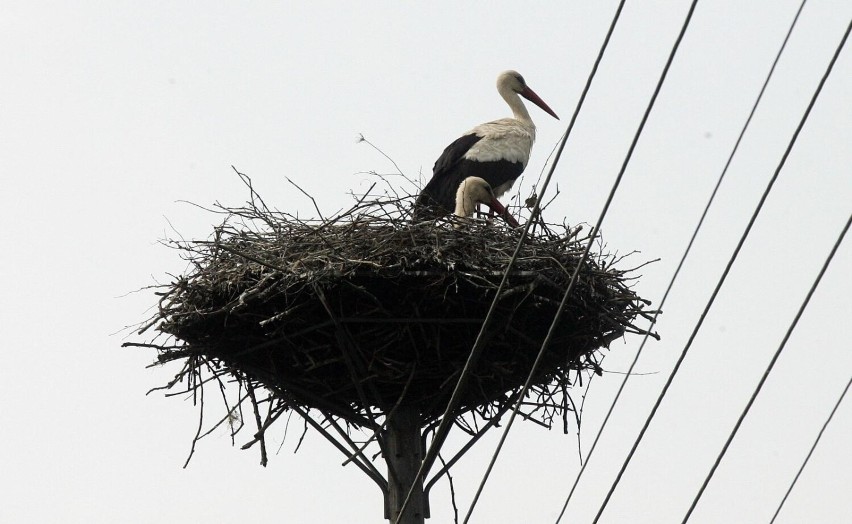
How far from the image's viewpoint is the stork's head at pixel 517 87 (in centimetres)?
1056

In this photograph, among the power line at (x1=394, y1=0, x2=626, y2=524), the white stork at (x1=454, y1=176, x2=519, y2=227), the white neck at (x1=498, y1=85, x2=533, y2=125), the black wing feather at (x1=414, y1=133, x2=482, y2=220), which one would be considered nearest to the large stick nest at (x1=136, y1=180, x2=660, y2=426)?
the power line at (x1=394, y1=0, x2=626, y2=524)

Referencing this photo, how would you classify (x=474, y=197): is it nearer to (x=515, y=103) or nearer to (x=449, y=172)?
(x=449, y=172)

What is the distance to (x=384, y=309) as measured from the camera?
6.21 meters

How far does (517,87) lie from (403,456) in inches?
173

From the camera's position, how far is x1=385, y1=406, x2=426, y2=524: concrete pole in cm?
687

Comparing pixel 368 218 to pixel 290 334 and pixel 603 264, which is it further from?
pixel 603 264

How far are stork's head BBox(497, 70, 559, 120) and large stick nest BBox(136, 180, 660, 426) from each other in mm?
3967

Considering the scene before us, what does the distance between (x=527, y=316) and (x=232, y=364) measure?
4.70 ft

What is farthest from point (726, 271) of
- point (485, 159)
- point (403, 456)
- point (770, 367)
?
point (485, 159)

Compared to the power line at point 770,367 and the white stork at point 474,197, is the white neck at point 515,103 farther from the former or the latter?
the power line at point 770,367

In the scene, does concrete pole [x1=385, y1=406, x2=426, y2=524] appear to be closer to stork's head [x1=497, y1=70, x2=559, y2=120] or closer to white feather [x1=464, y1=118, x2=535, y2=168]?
white feather [x1=464, y1=118, x2=535, y2=168]

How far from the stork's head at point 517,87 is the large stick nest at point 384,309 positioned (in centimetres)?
397

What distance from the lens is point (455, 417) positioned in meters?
6.93

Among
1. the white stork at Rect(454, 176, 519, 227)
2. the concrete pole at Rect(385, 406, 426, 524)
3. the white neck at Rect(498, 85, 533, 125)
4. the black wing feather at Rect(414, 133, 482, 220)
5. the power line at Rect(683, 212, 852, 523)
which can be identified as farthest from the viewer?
the white neck at Rect(498, 85, 533, 125)
